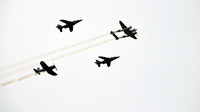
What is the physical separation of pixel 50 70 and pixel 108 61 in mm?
20620

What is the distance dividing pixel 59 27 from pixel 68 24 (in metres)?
3.03

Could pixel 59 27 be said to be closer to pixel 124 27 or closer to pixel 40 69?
pixel 40 69

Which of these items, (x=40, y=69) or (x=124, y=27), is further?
(x=124, y=27)

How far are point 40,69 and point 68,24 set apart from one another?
17.0 m

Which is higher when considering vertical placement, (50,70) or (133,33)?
(133,33)

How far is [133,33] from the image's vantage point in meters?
118

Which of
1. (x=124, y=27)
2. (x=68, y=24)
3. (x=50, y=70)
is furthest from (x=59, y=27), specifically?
(x=124, y=27)

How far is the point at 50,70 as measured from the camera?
105875mm

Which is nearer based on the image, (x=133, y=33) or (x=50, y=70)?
(x=50, y=70)

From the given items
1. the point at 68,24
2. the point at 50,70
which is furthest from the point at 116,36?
the point at 50,70

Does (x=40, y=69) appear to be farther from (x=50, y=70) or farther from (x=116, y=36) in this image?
(x=116, y=36)

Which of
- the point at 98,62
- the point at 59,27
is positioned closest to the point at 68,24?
the point at 59,27

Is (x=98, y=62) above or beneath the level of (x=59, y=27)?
beneath

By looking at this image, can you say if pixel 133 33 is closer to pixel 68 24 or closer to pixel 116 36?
pixel 116 36
